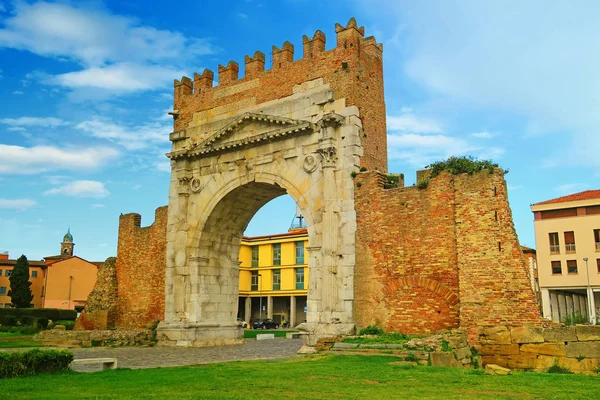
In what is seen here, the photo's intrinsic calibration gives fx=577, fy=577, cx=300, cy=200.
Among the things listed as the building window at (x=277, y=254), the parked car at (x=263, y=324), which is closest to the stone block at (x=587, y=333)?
the parked car at (x=263, y=324)

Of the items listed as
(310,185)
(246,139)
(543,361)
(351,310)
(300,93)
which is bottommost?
(543,361)

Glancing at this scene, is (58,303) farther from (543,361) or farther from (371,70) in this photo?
(543,361)

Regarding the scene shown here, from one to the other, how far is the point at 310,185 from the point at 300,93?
3.16 meters

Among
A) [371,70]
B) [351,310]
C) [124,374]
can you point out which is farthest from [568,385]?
[371,70]

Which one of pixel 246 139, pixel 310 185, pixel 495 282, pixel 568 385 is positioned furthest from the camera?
pixel 246 139

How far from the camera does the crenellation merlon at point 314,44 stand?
18.7m

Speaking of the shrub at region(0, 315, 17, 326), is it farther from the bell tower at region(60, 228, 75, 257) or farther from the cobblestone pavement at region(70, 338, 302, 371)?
the bell tower at region(60, 228, 75, 257)

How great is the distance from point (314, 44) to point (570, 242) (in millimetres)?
29812

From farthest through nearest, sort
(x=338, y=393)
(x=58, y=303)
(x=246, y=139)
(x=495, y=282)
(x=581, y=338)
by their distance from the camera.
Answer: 1. (x=58, y=303)
2. (x=246, y=139)
3. (x=495, y=282)
4. (x=581, y=338)
5. (x=338, y=393)

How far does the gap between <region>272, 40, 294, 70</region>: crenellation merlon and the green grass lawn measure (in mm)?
11693

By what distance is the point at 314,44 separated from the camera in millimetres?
18750

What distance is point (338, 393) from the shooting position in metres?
7.57

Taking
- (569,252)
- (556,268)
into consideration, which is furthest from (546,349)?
(556,268)

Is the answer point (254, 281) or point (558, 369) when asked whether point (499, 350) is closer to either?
point (558, 369)
